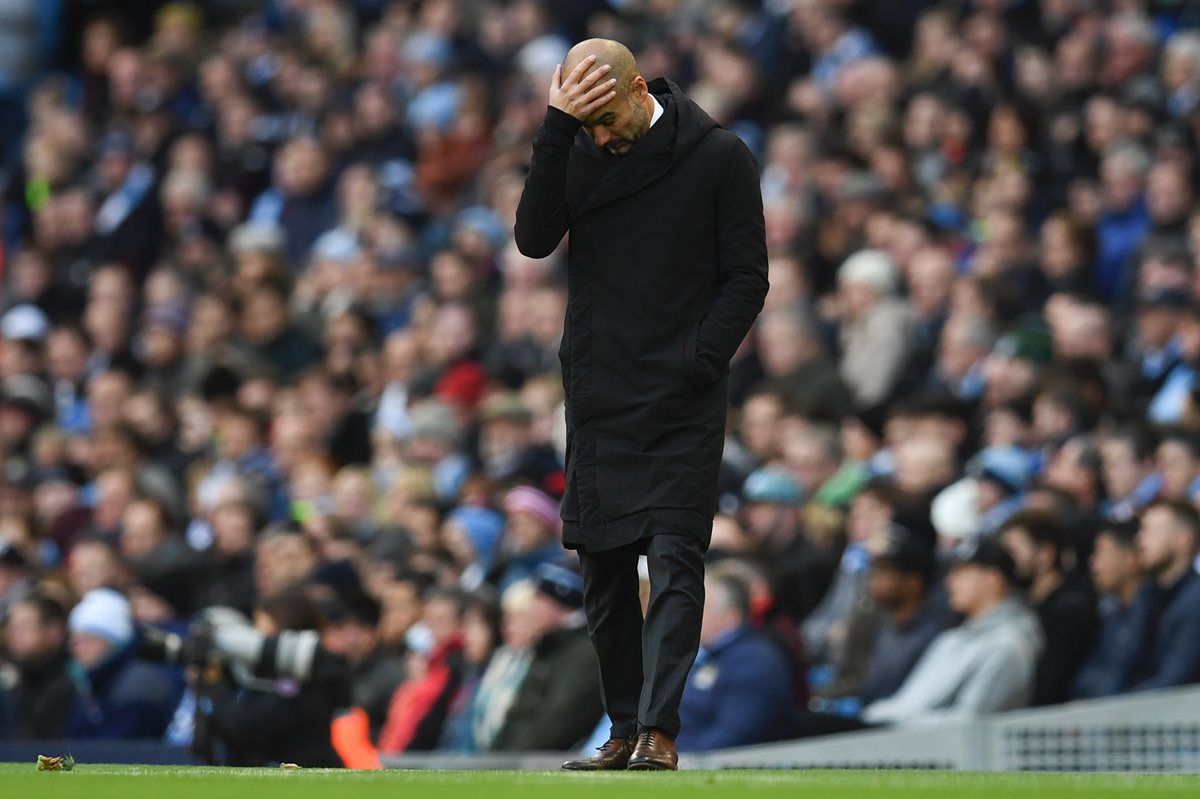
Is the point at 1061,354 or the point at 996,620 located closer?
the point at 996,620

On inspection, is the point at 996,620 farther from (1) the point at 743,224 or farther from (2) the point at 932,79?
(2) the point at 932,79

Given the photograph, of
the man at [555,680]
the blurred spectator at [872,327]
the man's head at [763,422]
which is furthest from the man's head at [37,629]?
the blurred spectator at [872,327]

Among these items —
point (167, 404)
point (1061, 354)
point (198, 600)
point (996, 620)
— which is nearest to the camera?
point (996, 620)

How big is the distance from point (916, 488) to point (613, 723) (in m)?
4.76

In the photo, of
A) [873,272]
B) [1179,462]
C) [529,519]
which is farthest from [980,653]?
[873,272]

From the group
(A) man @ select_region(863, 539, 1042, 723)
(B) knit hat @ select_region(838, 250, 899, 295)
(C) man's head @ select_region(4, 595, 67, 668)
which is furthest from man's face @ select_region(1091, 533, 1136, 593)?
(C) man's head @ select_region(4, 595, 67, 668)

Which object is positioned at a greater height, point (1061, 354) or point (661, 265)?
point (661, 265)

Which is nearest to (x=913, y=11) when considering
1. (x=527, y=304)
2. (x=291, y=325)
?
(x=527, y=304)

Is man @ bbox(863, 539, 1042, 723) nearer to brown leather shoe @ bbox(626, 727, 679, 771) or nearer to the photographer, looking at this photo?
the photographer

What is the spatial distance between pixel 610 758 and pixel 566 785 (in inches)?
48.4

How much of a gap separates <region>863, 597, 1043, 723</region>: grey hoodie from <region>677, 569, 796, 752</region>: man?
0.39 meters

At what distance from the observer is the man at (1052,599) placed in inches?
386

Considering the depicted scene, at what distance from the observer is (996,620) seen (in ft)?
31.7

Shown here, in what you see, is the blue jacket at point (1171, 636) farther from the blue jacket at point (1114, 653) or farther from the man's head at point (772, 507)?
the man's head at point (772, 507)
